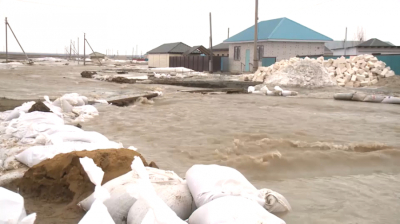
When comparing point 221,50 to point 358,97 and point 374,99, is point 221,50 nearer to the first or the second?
point 358,97

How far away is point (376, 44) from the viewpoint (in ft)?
96.6

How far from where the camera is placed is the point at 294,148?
203 inches

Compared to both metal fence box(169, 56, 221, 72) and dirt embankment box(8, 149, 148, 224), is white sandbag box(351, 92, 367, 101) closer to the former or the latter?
Result: dirt embankment box(8, 149, 148, 224)

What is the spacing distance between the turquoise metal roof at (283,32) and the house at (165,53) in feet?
31.3

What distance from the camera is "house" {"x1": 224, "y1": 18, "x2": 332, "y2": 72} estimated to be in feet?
88.1

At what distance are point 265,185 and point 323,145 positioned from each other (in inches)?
69.4

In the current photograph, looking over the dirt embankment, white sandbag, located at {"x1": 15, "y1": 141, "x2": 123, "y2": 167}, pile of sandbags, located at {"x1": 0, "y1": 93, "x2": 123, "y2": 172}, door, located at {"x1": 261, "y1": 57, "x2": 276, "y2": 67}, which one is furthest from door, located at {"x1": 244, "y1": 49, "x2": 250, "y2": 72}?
the dirt embankment

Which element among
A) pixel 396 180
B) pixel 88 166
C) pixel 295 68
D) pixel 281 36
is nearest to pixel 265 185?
pixel 396 180

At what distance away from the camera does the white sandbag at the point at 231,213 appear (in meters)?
2.10

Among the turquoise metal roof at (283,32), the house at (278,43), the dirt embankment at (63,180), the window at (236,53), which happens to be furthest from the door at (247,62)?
the dirt embankment at (63,180)

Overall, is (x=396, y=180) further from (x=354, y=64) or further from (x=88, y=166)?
(x=354, y=64)

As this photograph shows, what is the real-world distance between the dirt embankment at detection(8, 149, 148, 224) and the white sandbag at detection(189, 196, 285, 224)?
98cm

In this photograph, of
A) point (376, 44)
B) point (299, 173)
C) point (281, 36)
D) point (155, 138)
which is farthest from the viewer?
point (376, 44)

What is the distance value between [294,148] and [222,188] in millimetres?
2825
